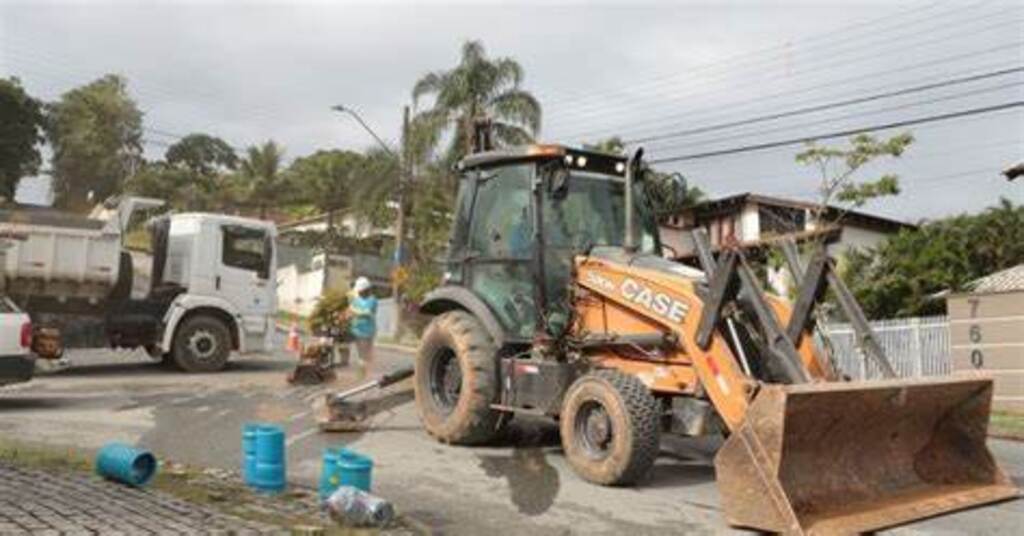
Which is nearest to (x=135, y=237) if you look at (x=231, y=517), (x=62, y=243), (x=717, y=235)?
(x=62, y=243)

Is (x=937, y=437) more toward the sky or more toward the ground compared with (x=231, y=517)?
more toward the sky

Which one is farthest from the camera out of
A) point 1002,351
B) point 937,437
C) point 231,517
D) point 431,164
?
point 431,164

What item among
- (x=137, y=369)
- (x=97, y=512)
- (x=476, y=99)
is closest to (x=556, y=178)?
(x=97, y=512)

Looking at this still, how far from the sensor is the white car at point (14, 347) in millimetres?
13406

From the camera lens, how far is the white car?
13.4 m

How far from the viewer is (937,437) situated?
26.8 feet

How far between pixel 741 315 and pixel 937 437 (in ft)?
5.41

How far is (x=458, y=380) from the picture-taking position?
11.5m

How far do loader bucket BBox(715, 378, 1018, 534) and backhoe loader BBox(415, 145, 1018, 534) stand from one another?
0.01 m

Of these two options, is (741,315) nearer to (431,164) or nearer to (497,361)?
(497,361)

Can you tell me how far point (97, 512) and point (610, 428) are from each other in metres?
3.97

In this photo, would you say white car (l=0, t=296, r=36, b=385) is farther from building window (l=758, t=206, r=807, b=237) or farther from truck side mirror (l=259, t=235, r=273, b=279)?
building window (l=758, t=206, r=807, b=237)

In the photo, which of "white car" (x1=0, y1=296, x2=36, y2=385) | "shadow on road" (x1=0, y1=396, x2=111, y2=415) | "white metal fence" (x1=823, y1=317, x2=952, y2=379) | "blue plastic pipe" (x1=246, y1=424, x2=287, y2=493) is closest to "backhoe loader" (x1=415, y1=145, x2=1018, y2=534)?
"blue plastic pipe" (x1=246, y1=424, x2=287, y2=493)

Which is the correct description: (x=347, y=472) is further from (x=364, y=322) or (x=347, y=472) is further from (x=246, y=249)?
(x=246, y=249)
